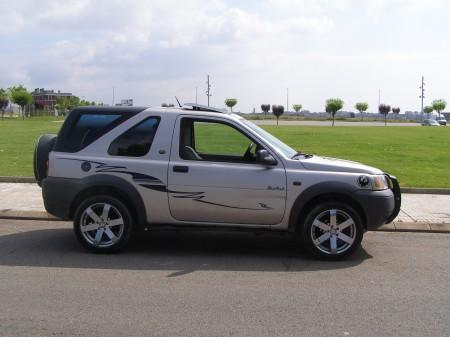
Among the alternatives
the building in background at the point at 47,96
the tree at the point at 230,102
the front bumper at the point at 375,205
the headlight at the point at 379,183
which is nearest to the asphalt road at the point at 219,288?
the front bumper at the point at 375,205

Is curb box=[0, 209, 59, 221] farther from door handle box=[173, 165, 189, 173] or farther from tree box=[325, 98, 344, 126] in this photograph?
tree box=[325, 98, 344, 126]

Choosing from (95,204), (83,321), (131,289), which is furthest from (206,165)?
(83,321)

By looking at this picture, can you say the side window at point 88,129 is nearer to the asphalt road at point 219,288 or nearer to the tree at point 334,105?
the asphalt road at point 219,288

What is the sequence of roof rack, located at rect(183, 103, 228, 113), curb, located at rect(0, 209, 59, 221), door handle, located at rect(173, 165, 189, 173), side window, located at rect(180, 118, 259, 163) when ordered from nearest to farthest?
door handle, located at rect(173, 165, 189, 173) < side window, located at rect(180, 118, 259, 163) < roof rack, located at rect(183, 103, 228, 113) < curb, located at rect(0, 209, 59, 221)

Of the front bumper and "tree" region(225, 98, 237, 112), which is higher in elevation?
"tree" region(225, 98, 237, 112)

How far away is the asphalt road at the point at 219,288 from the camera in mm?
4465

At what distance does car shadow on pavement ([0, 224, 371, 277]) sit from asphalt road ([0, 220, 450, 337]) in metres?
0.01

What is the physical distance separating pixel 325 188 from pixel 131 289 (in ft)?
8.13

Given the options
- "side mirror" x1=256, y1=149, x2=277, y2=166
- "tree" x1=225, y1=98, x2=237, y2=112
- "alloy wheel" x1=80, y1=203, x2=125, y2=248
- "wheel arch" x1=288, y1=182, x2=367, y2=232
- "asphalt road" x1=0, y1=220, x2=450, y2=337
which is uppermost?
"tree" x1=225, y1=98, x2=237, y2=112

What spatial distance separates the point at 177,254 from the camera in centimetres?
688

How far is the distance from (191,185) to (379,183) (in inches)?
86.5

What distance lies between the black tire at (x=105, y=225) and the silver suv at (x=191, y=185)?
0.04 feet

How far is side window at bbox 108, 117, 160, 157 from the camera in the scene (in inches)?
268

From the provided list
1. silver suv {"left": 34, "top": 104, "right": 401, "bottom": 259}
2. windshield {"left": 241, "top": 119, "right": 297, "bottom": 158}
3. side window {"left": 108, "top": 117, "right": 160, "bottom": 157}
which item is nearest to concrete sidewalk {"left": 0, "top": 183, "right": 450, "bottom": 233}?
silver suv {"left": 34, "top": 104, "right": 401, "bottom": 259}
